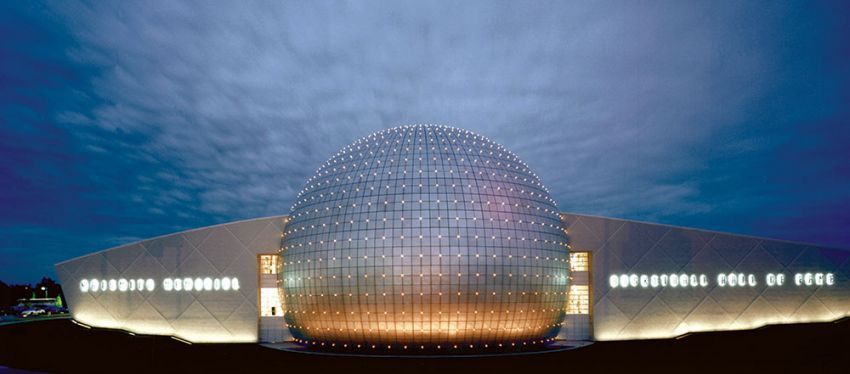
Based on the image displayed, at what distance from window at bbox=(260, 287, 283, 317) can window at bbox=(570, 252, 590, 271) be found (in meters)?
14.8

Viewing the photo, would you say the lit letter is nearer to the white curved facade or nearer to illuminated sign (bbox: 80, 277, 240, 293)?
the white curved facade

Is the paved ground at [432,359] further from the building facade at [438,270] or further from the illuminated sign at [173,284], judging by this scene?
the illuminated sign at [173,284]

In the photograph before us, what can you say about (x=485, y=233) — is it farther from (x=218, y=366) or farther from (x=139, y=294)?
(x=139, y=294)

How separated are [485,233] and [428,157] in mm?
4075

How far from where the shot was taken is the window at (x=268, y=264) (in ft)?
95.9

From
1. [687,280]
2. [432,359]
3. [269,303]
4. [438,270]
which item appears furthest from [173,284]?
[687,280]

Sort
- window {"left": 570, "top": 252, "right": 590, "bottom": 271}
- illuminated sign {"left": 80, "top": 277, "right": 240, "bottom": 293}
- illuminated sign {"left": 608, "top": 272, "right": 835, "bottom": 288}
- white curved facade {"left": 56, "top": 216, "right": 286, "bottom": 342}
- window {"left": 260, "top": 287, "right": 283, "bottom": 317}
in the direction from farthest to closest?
window {"left": 570, "top": 252, "right": 590, "bottom": 271}
illuminated sign {"left": 608, "top": 272, "right": 835, "bottom": 288}
window {"left": 260, "top": 287, "right": 283, "bottom": 317}
illuminated sign {"left": 80, "top": 277, "right": 240, "bottom": 293}
white curved facade {"left": 56, "top": 216, "right": 286, "bottom": 342}

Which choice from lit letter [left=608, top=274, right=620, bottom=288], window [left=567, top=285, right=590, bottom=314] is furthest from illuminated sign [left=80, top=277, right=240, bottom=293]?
lit letter [left=608, top=274, right=620, bottom=288]

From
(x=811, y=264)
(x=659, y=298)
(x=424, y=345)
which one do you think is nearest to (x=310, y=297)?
(x=424, y=345)

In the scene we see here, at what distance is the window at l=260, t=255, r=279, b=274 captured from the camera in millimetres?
29219

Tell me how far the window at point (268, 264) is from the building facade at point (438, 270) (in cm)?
6

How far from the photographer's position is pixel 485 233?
22.3m

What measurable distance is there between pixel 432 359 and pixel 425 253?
3.78m

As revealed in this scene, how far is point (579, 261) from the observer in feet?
97.2
